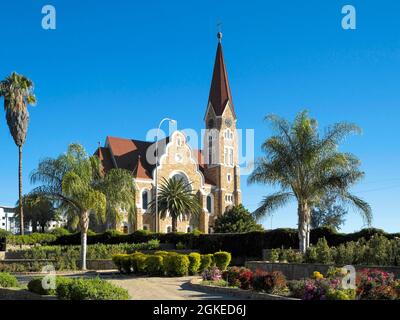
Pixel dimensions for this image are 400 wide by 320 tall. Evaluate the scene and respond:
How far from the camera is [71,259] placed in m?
29.1

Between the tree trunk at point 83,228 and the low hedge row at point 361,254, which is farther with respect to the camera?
the tree trunk at point 83,228

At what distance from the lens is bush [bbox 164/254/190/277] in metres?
23.5

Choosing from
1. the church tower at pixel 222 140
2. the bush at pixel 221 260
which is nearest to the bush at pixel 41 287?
the bush at pixel 221 260

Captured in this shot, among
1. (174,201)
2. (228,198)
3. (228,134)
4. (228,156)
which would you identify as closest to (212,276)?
(174,201)

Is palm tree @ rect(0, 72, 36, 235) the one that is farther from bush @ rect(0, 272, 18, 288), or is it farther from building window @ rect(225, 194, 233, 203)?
building window @ rect(225, 194, 233, 203)

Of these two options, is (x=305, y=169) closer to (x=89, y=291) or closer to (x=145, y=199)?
(x=89, y=291)

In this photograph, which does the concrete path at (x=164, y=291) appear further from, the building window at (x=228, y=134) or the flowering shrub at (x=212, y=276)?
the building window at (x=228, y=134)

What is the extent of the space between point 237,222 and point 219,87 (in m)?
22.6

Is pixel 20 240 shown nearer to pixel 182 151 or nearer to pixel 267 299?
pixel 182 151

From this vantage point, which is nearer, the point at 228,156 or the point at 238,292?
the point at 238,292

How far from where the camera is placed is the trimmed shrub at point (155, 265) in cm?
2359

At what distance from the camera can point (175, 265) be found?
76.8 ft
